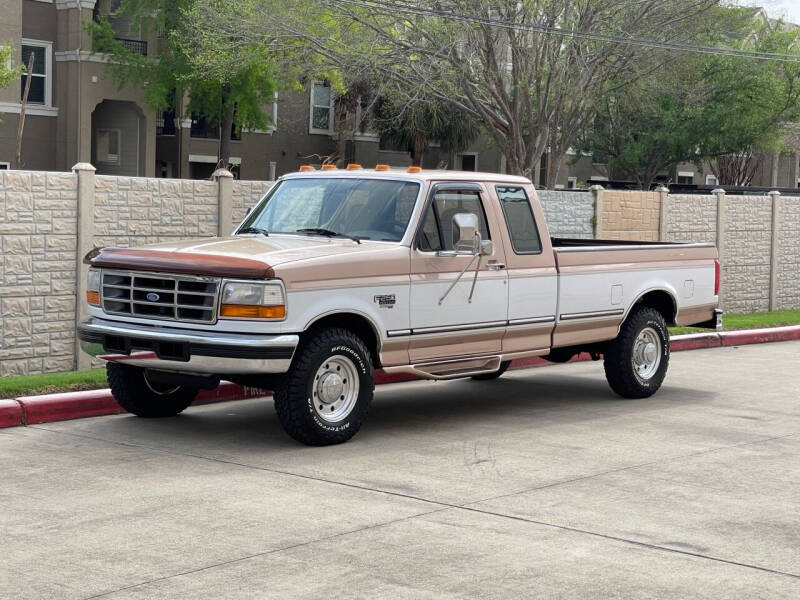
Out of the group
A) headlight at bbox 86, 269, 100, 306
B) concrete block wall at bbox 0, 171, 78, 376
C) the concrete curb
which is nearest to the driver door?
the concrete curb

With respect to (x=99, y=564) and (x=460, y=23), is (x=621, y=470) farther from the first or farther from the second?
(x=460, y=23)

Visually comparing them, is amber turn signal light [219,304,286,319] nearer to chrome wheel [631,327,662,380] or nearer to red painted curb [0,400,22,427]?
red painted curb [0,400,22,427]

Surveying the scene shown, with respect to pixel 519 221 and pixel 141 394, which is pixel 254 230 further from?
pixel 519 221

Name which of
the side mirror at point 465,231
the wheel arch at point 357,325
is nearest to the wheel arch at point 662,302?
the side mirror at point 465,231

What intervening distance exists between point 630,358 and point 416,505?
5.34 meters

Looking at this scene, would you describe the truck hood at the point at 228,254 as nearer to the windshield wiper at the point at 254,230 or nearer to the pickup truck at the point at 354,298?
the pickup truck at the point at 354,298

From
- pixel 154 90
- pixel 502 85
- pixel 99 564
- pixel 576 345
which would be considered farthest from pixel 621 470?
pixel 154 90

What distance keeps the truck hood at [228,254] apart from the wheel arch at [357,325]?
48cm

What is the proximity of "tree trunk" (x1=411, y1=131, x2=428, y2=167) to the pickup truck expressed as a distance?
122 feet

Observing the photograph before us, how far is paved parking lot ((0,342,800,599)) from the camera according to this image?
20.6 ft

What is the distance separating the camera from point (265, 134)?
48.4m

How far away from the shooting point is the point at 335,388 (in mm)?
9891

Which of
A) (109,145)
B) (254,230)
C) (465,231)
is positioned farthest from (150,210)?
(109,145)

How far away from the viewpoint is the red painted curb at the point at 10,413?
10.5m
